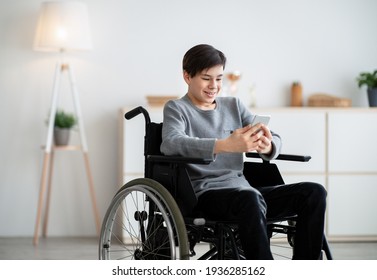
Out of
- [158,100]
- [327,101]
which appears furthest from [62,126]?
[327,101]

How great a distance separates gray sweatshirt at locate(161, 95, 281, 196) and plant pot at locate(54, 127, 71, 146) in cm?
201

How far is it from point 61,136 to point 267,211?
90.5 inches

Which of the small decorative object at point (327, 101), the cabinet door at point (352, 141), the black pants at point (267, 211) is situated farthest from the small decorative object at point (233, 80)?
the black pants at point (267, 211)

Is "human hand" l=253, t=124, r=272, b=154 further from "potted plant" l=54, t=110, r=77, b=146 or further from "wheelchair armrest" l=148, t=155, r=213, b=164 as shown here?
"potted plant" l=54, t=110, r=77, b=146

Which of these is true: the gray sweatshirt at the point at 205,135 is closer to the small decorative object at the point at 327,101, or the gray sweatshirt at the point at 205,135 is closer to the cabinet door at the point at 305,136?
the cabinet door at the point at 305,136

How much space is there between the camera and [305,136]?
15.1ft

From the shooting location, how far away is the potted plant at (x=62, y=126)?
464cm

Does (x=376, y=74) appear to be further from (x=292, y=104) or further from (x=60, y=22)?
(x=60, y=22)

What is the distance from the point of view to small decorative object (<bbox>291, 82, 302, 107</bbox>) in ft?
16.1

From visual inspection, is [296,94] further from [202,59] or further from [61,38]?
[202,59]

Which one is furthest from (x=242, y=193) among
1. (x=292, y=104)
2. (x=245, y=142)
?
(x=292, y=104)

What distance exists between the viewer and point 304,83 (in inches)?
196

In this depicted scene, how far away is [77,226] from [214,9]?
5.73 ft

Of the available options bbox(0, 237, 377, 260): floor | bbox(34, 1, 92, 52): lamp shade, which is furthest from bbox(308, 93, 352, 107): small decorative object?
bbox(34, 1, 92, 52): lamp shade
